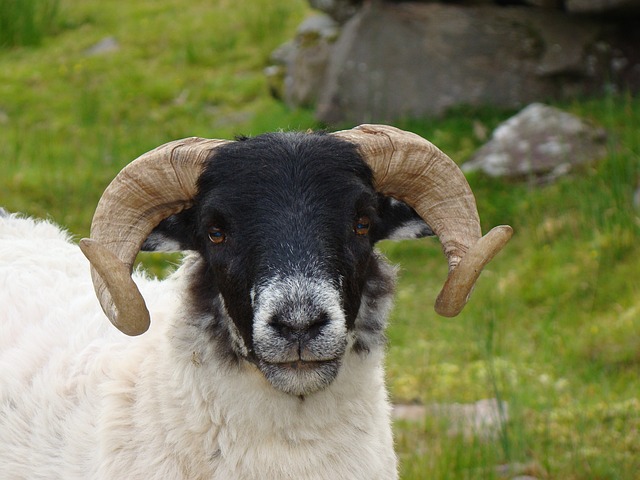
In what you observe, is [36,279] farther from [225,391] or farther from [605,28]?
[605,28]

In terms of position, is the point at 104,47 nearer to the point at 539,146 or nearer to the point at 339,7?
the point at 339,7

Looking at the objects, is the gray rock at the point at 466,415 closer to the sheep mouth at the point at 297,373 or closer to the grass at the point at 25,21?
the sheep mouth at the point at 297,373

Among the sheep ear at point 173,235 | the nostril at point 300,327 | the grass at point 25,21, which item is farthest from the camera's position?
the grass at point 25,21

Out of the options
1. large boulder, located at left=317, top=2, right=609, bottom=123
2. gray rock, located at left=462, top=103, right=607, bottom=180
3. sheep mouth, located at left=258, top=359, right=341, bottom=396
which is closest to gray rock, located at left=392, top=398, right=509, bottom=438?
sheep mouth, located at left=258, top=359, right=341, bottom=396

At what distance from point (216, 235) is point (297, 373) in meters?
0.66

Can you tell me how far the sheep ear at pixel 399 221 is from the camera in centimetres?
432

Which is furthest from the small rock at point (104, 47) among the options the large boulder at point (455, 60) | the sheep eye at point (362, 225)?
the sheep eye at point (362, 225)

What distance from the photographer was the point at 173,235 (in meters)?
4.19

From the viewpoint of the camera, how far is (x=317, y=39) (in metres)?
13.1

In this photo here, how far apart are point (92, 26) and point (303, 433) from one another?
45.9ft

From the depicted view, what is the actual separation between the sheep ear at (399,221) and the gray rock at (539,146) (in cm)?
555

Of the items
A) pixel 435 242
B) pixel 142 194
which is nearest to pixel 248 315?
pixel 142 194

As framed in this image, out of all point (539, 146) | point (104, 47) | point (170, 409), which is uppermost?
point (170, 409)

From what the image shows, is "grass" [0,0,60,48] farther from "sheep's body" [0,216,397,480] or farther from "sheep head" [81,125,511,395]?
"sheep head" [81,125,511,395]
